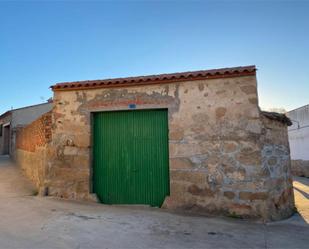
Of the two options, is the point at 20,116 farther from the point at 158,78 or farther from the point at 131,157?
the point at 158,78

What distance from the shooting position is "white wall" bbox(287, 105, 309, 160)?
15492 mm

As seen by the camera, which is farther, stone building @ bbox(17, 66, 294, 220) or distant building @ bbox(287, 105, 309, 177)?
distant building @ bbox(287, 105, 309, 177)

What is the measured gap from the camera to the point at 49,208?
18.4 ft

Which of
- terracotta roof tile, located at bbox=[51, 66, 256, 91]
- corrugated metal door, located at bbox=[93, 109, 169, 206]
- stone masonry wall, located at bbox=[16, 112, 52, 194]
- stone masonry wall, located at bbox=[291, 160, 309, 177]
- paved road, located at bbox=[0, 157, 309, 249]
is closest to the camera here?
paved road, located at bbox=[0, 157, 309, 249]

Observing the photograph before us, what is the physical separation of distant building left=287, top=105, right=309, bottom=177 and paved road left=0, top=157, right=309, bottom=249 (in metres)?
11.2

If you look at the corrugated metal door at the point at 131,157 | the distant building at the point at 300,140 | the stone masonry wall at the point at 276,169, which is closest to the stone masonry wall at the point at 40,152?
the corrugated metal door at the point at 131,157

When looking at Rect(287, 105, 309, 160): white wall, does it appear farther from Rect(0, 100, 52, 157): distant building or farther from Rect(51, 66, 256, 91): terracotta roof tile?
Rect(0, 100, 52, 157): distant building

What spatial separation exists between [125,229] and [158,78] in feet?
11.1

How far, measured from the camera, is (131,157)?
20.8 ft

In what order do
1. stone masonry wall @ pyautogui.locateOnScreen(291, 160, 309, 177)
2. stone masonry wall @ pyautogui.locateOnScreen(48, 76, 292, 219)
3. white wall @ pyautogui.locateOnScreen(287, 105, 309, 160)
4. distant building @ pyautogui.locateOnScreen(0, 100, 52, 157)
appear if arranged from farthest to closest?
distant building @ pyautogui.locateOnScreen(0, 100, 52, 157)
stone masonry wall @ pyautogui.locateOnScreen(291, 160, 309, 177)
white wall @ pyautogui.locateOnScreen(287, 105, 309, 160)
stone masonry wall @ pyautogui.locateOnScreen(48, 76, 292, 219)

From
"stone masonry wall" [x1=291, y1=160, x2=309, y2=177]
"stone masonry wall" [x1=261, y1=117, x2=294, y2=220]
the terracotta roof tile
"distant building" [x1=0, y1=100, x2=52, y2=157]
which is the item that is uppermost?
"distant building" [x1=0, y1=100, x2=52, y2=157]

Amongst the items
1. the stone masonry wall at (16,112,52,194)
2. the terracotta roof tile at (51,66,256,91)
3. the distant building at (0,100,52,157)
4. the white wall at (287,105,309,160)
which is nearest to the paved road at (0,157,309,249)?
the stone masonry wall at (16,112,52,194)

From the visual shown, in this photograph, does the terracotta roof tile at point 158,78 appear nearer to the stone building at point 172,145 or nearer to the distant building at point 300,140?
the stone building at point 172,145

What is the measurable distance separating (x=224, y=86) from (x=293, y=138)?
14.2m
